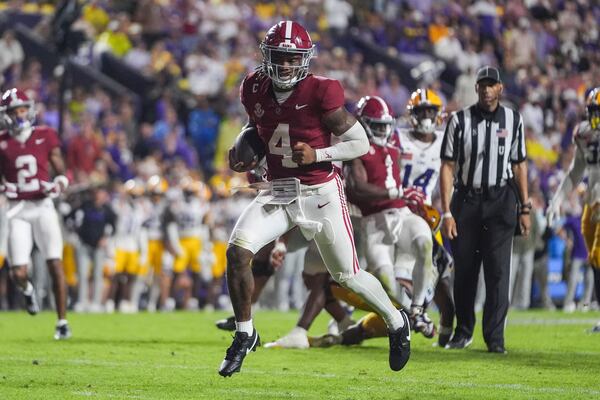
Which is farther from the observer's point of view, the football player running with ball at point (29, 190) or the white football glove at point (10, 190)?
the white football glove at point (10, 190)

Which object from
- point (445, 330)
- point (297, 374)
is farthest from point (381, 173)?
point (297, 374)

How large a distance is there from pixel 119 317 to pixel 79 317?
48 cm

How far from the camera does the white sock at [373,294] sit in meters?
6.76

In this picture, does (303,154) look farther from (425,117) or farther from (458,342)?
(425,117)

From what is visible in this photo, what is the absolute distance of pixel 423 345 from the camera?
31.5 feet

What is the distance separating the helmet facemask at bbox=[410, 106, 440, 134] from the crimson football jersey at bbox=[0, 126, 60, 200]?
3.07 m

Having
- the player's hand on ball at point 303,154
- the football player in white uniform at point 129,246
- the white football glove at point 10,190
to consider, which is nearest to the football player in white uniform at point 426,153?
the white football glove at point 10,190

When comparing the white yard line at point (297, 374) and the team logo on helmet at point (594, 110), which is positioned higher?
the team logo on helmet at point (594, 110)

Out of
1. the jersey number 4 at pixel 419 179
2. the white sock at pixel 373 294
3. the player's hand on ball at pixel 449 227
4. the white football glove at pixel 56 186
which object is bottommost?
the white sock at pixel 373 294

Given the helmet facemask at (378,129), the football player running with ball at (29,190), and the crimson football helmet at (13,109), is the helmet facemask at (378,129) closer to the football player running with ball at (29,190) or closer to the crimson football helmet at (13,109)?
the football player running with ball at (29,190)

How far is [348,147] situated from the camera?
6691mm

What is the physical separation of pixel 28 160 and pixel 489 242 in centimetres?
393

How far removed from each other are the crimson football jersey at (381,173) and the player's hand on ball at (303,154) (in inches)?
106

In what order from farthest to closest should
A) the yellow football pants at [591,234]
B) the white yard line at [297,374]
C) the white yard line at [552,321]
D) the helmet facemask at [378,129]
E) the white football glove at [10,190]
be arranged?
the white yard line at [552,321]
the white football glove at [10,190]
the yellow football pants at [591,234]
the helmet facemask at [378,129]
the white yard line at [297,374]
